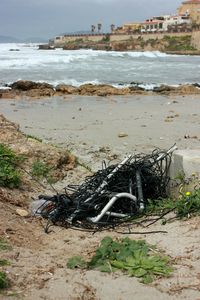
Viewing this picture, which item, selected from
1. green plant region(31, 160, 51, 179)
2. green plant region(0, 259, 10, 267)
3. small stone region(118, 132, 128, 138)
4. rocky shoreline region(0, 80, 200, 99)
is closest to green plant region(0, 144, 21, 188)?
green plant region(31, 160, 51, 179)

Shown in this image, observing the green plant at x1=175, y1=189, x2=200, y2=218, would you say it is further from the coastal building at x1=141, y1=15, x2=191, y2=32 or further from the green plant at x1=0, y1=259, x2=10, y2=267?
the coastal building at x1=141, y1=15, x2=191, y2=32

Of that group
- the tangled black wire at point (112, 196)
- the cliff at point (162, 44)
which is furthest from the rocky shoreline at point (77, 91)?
the cliff at point (162, 44)

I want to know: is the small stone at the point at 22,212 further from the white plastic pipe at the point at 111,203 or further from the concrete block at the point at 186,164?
the concrete block at the point at 186,164

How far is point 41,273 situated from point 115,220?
5.73ft

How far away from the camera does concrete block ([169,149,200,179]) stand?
6.02m

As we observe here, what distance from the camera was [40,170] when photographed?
788cm

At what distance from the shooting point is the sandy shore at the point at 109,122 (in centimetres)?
1046

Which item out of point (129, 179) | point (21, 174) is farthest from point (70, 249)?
point (21, 174)

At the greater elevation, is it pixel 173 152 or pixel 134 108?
pixel 173 152

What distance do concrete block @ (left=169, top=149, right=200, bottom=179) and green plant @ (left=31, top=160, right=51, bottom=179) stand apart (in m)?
2.32

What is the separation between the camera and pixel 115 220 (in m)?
5.65

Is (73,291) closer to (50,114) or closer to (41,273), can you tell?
(41,273)

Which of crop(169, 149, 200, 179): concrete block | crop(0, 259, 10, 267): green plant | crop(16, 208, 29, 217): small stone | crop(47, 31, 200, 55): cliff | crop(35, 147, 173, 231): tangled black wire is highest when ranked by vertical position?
crop(169, 149, 200, 179): concrete block

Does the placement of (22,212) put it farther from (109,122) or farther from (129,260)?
(109,122)
